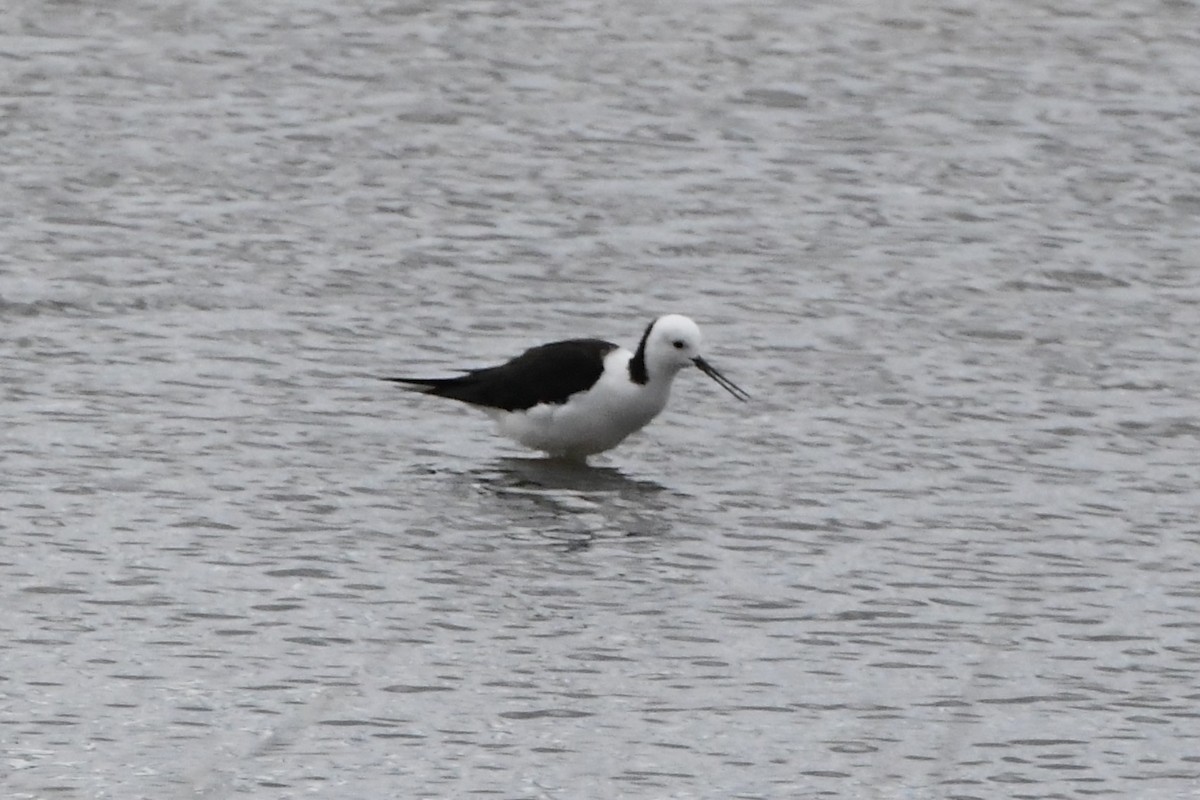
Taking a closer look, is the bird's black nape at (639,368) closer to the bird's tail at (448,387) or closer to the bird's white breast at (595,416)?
the bird's white breast at (595,416)

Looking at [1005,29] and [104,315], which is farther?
[1005,29]

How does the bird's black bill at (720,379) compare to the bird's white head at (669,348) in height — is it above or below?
below

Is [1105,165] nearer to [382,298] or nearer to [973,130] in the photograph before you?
[973,130]

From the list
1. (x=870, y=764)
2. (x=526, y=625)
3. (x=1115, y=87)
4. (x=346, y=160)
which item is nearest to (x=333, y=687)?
(x=526, y=625)

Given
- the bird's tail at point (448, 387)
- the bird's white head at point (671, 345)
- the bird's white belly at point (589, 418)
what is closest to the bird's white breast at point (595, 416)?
the bird's white belly at point (589, 418)

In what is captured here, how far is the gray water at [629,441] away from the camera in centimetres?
884

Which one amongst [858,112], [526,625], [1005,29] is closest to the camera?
[526,625]

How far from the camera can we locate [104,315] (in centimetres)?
1423

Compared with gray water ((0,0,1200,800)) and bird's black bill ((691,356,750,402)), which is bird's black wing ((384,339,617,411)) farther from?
bird's black bill ((691,356,750,402))

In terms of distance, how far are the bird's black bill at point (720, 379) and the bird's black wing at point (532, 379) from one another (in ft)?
1.54

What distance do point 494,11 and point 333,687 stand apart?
13519 mm

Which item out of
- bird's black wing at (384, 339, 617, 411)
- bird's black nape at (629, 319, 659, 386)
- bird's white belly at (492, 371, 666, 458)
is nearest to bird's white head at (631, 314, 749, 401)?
bird's black nape at (629, 319, 659, 386)

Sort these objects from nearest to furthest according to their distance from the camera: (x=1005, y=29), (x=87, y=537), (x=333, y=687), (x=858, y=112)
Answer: (x=333, y=687) < (x=87, y=537) < (x=858, y=112) < (x=1005, y=29)

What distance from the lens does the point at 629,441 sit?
13.1m
